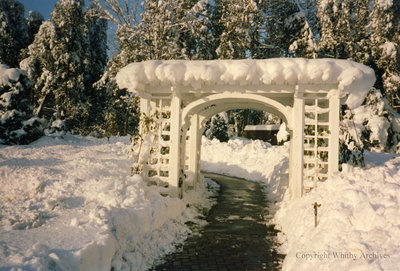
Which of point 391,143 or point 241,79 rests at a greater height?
point 241,79

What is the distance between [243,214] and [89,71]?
23285 millimetres

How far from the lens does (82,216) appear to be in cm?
493

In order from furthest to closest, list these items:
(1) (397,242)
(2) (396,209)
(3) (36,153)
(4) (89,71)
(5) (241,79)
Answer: (4) (89,71) → (3) (36,153) → (5) (241,79) → (2) (396,209) → (1) (397,242)

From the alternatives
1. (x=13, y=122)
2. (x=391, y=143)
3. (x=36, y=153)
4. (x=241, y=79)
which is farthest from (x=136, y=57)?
(x=391, y=143)

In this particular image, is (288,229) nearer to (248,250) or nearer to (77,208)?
(248,250)

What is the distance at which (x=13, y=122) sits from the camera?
482 inches

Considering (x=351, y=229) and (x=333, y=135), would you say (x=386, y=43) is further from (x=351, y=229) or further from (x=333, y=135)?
(x=351, y=229)

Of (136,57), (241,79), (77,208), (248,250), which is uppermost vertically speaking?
(136,57)

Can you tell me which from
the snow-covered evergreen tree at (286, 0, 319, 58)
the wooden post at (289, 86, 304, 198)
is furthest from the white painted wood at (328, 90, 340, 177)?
the snow-covered evergreen tree at (286, 0, 319, 58)

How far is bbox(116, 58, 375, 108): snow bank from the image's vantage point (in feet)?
23.1

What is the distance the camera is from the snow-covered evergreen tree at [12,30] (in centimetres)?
2745

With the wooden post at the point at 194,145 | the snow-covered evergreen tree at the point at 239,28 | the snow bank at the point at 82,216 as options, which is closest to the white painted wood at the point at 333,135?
the snow bank at the point at 82,216

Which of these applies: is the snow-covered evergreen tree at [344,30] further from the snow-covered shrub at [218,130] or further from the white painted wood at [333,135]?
the white painted wood at [333,135]

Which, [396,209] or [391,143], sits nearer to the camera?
[396,209]
